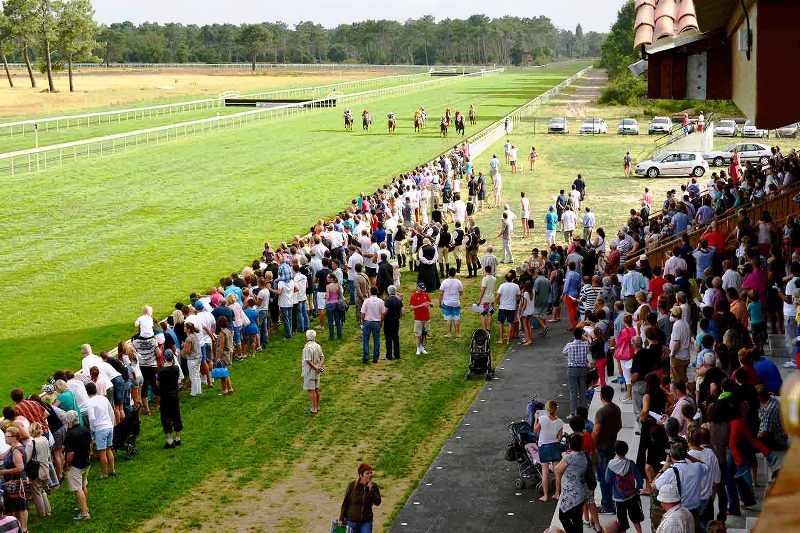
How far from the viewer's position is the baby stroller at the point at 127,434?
1333 centimetres

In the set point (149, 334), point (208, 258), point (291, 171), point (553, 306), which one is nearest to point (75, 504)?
point (149, 334)

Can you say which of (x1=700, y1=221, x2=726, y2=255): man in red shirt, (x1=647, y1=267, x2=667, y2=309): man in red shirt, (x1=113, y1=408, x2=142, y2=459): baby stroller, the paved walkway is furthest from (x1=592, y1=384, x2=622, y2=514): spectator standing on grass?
(x1=700, y1=221, x2=726, y2=255): man in red shirt

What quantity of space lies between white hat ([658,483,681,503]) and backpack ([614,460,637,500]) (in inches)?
50.6

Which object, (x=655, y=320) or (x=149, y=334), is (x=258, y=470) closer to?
(x=149, y=334)

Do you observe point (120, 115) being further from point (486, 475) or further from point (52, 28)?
point (486, 475)

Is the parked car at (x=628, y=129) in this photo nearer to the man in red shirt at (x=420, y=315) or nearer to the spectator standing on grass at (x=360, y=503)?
the man in red shirt at (x=420, y=315)

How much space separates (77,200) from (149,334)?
885 inches

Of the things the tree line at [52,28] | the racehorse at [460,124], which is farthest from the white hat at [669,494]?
the tree line at [52,28]

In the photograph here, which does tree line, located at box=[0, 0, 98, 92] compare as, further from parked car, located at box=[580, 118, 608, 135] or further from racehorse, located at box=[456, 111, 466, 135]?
parked car, located at box=[580, 118, 608, 135]

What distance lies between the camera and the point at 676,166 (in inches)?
1626

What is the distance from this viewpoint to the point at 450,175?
35219 mm

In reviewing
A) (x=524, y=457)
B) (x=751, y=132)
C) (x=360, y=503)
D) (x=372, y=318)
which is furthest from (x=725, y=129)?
(x=360, y=503)

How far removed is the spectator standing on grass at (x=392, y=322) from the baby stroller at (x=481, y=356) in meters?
1.60

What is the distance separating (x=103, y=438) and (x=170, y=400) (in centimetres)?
129
